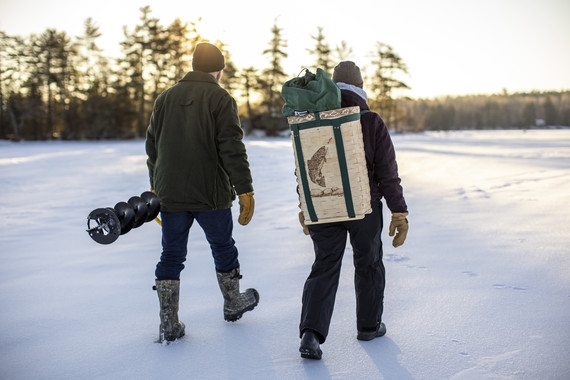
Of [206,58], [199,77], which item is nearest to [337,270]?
[199,77]

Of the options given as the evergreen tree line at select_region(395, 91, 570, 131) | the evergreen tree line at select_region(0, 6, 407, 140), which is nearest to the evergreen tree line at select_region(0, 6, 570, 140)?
the evergreen tree line at select_region(0, 6, 407, 140)

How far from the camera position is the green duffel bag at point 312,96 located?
2.20m

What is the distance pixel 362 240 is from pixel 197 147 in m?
1.14

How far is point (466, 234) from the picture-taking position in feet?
16.0

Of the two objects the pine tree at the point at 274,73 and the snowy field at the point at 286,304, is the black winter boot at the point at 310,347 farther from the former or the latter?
the pine tree at the point at 274,73

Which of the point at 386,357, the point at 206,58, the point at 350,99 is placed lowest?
the point at 386,357

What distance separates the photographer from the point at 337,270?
2475 millimetres

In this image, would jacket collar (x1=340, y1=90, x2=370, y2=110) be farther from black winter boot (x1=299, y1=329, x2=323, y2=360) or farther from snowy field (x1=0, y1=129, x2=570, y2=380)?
snowy field (x1=0, y1=129, x2=570, y2=380)

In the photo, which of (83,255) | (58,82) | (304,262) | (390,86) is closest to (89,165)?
(83,255)

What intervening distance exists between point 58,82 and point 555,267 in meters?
46.3

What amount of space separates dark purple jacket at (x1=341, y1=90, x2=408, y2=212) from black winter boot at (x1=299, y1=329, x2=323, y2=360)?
2.82 ft

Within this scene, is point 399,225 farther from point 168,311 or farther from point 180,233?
point 168,311

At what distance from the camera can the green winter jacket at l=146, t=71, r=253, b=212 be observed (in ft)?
8.48

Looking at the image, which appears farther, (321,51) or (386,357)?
(321,51)
